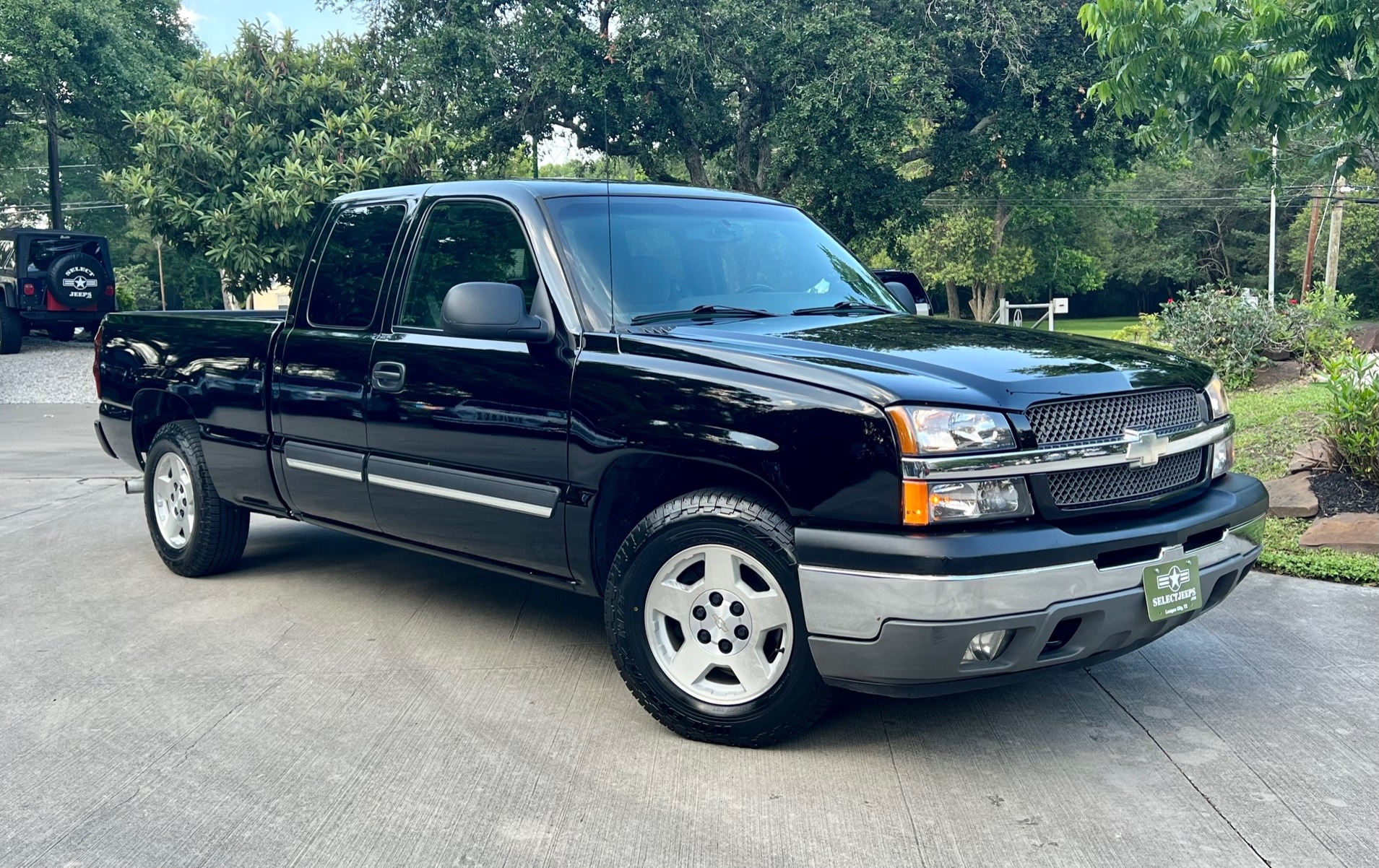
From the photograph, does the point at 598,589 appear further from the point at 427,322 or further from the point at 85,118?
the point at 85,118

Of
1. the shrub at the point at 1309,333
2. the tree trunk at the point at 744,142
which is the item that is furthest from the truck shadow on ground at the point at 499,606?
the tree trunk at the point at 744,142

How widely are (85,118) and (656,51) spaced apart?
17.0 metres

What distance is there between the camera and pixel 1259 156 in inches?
343

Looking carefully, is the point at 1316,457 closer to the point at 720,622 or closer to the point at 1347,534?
the point at 1347,534

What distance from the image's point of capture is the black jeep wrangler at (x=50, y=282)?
79.4 feet

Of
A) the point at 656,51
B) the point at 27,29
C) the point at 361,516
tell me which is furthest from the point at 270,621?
the point at 27,29

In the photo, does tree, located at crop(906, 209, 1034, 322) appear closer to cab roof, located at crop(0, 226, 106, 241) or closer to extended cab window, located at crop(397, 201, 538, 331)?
cab roof, located at crop(0, 226, 106, 241)

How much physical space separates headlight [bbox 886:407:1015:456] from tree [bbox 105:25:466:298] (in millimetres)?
17105

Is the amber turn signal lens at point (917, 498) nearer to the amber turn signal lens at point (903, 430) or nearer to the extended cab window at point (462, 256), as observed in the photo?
the amber turn signal lens at point (903, 430)

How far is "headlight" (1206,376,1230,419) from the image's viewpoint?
4.46 metres

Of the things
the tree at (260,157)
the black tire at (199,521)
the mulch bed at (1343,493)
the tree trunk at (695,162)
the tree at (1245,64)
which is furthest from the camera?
the tree trunk at (695,162)

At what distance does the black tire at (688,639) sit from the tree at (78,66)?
92.6 ft

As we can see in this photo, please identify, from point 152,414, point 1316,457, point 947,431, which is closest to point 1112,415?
point 947,431

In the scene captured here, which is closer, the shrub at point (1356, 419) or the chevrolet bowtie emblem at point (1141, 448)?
the chevrolet bowtie emblem at point (1141, 448)
